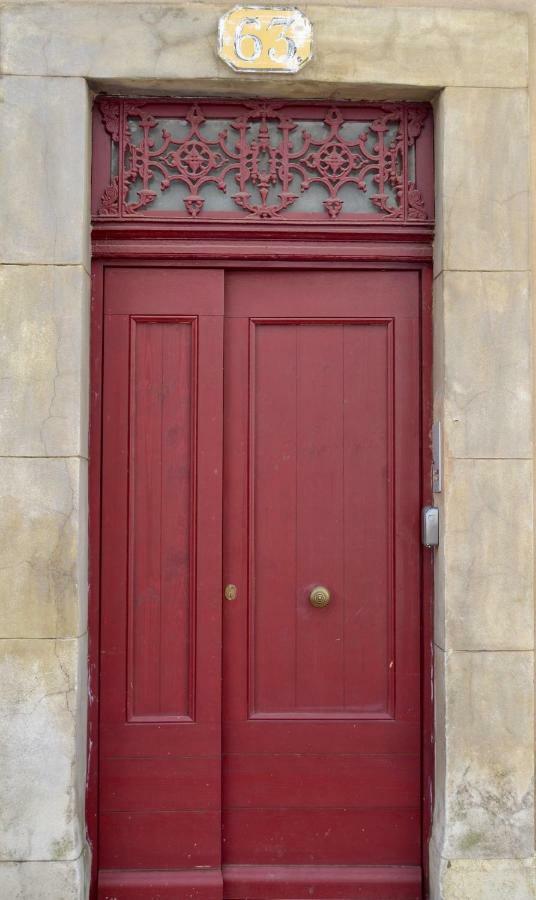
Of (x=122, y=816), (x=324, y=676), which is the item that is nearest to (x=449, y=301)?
(x=324, y=676)

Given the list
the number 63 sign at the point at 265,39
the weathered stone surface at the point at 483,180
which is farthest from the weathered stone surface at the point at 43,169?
the weathered stone surface at the point at 483,180

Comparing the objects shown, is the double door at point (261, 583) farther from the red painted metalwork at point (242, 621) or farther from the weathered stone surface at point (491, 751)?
the weathered stone surface at point (491, 751)

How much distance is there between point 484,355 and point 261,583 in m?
1.41

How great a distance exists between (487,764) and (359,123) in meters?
2.87

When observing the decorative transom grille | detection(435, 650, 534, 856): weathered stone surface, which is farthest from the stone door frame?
the decorative transom grille

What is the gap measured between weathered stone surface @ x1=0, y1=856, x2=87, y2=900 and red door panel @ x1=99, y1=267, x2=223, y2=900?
1.04ft

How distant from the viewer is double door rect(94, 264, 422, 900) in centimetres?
396

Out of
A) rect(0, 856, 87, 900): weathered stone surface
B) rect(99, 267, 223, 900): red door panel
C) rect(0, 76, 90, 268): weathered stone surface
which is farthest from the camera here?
rect(99, 267, 223, 900): red door panel

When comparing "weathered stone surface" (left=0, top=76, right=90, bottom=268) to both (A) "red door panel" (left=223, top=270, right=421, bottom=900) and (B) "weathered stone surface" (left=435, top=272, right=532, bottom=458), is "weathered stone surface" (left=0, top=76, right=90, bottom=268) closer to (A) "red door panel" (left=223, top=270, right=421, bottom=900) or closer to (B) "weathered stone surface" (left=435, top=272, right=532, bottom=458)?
(A) "red door panel" (left=223, top=270, right=421, bottom=900)

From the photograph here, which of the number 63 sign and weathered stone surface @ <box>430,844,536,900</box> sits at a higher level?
the number 63 sign

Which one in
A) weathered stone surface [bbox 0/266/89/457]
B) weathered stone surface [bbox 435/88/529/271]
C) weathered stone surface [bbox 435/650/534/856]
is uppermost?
weathered stone surface [bbox 435/88/529/271]

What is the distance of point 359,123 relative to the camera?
405 cm

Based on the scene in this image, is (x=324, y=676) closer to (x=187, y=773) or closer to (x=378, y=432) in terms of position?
(x=187, y=773)

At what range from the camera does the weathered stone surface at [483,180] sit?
12.5ft
